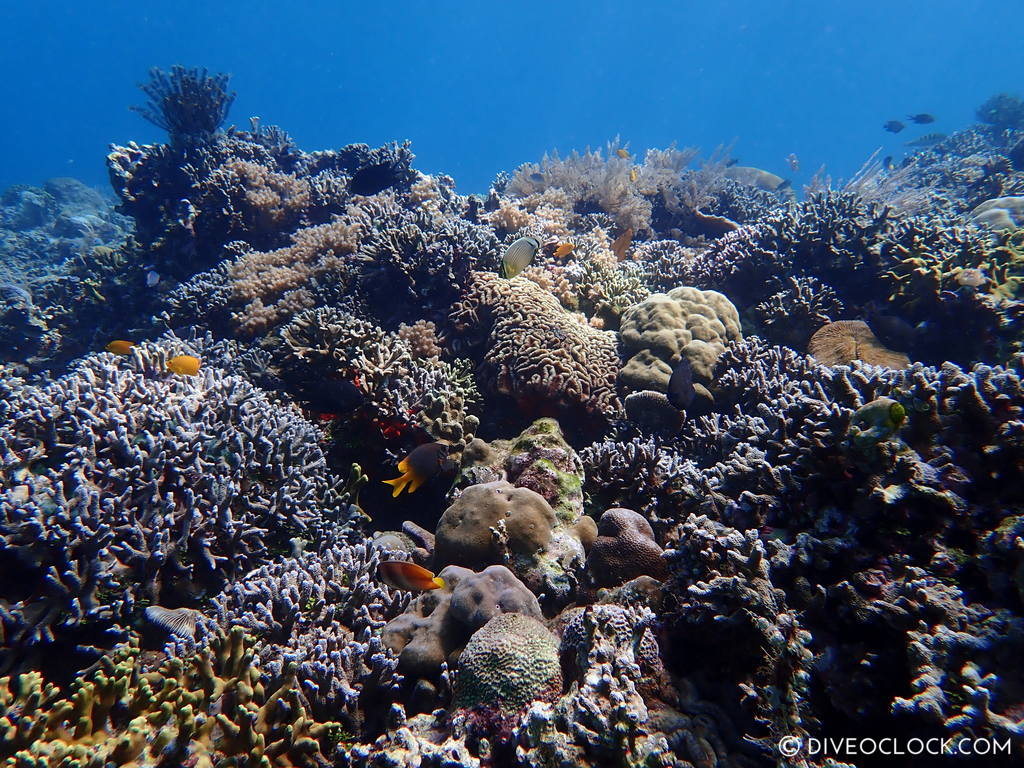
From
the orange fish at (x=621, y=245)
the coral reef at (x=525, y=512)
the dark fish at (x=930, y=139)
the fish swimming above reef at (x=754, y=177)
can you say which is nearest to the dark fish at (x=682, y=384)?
the coral reef at (x=525, y=512)

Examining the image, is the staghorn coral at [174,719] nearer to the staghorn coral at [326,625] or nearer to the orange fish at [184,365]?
the staghorn coral at [326,625]

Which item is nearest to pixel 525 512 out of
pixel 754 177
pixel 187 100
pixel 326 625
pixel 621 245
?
pixel 326 625

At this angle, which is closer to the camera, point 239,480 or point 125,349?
point 239,480

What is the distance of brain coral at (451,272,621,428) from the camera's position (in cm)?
497

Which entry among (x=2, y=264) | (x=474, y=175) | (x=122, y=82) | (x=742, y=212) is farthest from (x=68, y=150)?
(x=742, y=212)

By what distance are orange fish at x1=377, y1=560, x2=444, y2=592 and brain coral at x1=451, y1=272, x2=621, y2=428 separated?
2.35m

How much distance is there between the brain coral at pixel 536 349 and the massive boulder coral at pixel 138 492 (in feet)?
6.81

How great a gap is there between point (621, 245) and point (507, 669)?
302 inches

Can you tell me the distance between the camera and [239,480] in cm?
376

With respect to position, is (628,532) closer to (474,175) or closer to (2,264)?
(2,264)

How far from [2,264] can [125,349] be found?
1741 cm

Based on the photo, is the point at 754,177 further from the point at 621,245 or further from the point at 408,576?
the point at 408,576

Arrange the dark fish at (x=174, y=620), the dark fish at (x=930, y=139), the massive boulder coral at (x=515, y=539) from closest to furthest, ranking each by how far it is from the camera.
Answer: the dark fish at (x=174, y=620), the massive boulder coral at (x=515, y=539), the dark fish at (x=930, y=139)

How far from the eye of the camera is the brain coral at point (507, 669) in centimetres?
231
